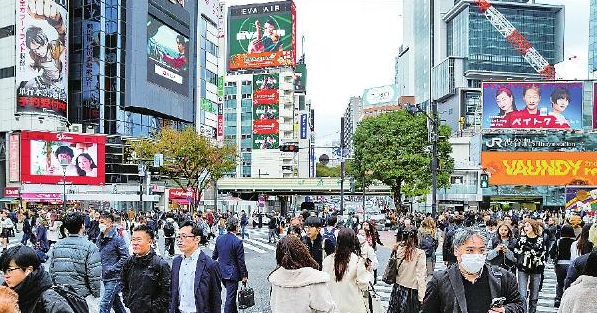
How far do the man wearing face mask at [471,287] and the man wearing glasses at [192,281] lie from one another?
2.83m

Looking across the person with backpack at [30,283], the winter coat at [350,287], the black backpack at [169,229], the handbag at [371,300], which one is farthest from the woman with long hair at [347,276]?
the black backpack at [169,229]

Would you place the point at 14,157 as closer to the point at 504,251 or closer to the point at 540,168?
the point at 540,168

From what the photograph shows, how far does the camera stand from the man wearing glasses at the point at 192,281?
6531 mm

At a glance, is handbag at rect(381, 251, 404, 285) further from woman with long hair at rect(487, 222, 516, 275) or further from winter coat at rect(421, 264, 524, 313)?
winter coat at rect(421, 264, 524, 313)

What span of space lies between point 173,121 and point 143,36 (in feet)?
41.6

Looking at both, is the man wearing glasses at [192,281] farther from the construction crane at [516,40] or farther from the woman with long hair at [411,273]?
the construction crane at [516,40]

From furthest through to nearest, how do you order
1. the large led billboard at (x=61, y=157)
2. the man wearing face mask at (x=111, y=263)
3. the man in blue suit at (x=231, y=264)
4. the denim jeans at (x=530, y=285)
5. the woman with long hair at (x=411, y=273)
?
the large led billboard at (x=61, y=157) < the denim jeans at (x=530, y=285) < the man in blue suit at (x=231, y=264) < the man wearing face mask at (x=111, y=263) < the woman with long hair at (x=411, y=273)

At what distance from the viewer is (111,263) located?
920 centimetres

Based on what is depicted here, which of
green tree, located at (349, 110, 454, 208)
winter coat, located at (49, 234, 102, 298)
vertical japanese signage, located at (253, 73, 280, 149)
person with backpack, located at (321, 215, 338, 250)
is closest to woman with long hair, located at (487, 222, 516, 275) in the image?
person with backpack, located at (321, 215, 338, 250)

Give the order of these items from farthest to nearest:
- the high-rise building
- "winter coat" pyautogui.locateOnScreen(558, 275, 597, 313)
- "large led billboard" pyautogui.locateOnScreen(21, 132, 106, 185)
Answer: the high-rise building, "large led billboard" pyautogui.locateOnScreen(21, 132, 106, 185), "winter coat" pyautogui.locateOnScreen(558, 275, 597, 313)

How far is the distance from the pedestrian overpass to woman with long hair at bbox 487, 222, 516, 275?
186 feet

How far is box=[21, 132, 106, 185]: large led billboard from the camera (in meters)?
56.0

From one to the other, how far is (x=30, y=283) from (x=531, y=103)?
6150 cm

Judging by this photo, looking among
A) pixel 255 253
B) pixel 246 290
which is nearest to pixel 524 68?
pixel 255 253
